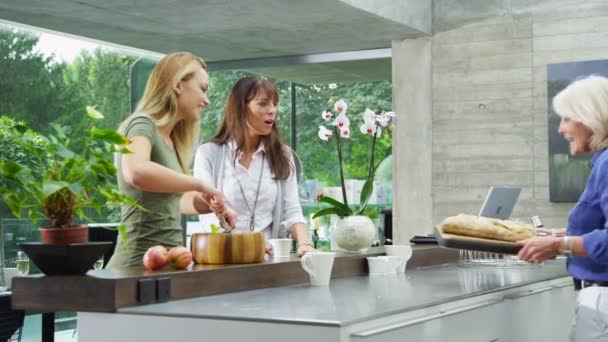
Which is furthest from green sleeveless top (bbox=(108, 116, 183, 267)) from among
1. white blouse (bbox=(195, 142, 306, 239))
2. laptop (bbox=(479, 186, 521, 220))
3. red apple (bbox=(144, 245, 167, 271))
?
laptop (bbox=(479, 186, 521, 220))

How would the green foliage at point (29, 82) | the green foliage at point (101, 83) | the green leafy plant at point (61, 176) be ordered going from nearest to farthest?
the green leafy plant at point (61, 176), the green foliage at point (29, 82), the green foliage at point (101, 83)

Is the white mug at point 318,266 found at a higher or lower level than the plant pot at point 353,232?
lower

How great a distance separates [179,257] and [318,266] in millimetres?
536

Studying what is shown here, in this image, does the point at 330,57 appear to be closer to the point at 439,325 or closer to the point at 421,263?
the point at 421,263

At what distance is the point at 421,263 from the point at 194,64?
1526 mm

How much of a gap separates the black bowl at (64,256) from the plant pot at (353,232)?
145 cm

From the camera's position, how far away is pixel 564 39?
7.52 metres

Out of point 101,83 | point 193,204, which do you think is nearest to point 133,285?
point 193,204

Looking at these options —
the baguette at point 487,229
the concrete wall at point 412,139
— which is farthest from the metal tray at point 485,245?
the concrete wall at point 412,139

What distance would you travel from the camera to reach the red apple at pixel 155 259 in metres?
2.78

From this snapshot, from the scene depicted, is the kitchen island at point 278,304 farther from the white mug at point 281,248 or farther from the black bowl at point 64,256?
the white mug at point 281,248

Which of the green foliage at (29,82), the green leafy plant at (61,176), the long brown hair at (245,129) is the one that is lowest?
the green leafy plant at (61,176)

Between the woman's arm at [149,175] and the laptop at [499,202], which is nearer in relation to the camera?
the woman's arm at [149,175]

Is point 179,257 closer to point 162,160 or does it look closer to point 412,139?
point 162,160
